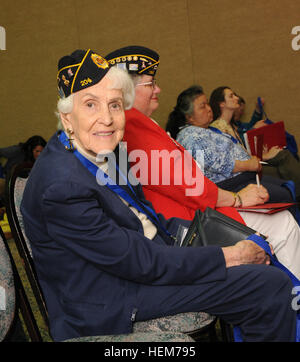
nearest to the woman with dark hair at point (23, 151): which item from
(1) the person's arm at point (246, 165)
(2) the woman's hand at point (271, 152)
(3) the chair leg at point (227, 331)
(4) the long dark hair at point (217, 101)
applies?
(4) the long dark hair at point (217, 101)

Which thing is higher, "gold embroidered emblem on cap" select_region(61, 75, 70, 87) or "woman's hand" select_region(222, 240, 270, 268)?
"gold embroidered emblem on cap" select_region(61, 75, 70, 87)

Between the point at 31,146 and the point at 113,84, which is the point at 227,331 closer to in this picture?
the point at 113,84

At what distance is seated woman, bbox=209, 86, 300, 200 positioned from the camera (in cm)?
386

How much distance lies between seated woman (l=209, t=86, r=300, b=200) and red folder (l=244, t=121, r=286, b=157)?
7cm

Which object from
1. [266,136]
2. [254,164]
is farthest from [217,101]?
[254,164]

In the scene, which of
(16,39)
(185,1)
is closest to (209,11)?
(185,1)

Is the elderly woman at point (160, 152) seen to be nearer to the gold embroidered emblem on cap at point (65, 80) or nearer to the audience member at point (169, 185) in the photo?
the audience member at point (169, 185)

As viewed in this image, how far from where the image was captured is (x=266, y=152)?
4051 mm

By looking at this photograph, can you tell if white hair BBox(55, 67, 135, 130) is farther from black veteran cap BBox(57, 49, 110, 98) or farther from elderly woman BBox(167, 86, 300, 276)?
elderly woman BBox(167, 86, 300, 276)

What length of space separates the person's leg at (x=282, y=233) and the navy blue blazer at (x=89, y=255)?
3.00 feet

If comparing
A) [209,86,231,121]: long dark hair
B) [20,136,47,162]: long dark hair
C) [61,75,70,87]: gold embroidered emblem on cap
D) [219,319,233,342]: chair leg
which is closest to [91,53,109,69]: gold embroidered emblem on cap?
[61,75,70,87]: gold embroidered emblem on cap

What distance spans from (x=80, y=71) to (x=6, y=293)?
788 mm

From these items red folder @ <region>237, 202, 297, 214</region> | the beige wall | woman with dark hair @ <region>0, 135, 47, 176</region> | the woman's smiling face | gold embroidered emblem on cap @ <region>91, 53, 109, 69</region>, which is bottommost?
red folder @ <region>237, 202, 297, 214</region>
